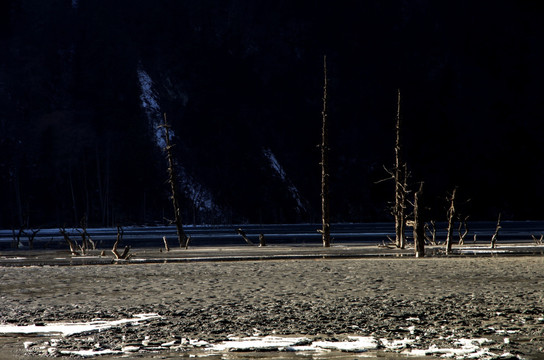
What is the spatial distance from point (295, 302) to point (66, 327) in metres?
4.24

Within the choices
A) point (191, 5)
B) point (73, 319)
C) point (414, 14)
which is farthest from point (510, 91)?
point (73, 319)

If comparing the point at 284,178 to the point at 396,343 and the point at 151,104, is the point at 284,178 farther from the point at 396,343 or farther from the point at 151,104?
the point at 396,343

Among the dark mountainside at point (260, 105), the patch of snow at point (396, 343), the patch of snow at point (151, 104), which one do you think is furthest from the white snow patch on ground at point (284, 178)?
the patch of snow at point (396, 343)

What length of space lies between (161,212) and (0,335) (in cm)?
10029

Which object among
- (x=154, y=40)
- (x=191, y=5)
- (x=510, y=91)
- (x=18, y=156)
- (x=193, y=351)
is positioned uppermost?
(x=191, y=5)

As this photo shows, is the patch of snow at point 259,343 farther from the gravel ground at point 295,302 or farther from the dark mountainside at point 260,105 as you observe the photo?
the dark mountainside at point 260,105

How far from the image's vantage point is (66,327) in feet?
32.9

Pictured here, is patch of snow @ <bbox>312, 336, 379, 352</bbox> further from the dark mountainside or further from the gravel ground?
the dark mountainside

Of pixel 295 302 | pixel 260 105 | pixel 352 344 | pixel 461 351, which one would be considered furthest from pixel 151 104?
pixel 461 351

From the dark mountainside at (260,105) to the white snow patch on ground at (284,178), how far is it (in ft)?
1.14

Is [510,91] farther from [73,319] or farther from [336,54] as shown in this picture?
[73,319]

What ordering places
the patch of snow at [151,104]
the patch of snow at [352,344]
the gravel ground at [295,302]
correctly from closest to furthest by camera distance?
the patch of snow at [352,344] < the gravel ground at [295,302] < the patch of snow at [151,104]

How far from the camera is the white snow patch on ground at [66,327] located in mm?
9602

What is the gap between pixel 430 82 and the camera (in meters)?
140
